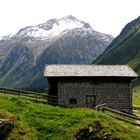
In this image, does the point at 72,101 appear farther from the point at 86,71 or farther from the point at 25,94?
the point at 25,94

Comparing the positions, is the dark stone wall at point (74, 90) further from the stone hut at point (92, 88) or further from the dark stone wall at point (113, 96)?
the dark stone wall at point (113, 96)

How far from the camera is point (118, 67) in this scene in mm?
65625

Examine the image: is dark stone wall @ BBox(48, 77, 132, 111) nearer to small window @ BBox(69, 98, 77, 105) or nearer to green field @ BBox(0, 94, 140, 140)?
small window @ BBox(69, 98, 77, 105)

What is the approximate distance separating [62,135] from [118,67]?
99.8 feet

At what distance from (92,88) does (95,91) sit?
0.67m

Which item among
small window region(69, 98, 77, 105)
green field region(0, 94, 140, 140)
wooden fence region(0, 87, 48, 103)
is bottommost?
green field region(0, 94, 140, 140)

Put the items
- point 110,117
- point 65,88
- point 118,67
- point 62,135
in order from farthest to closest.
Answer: point 118,67 → point 65,88 → point 110,117 → point 62,135

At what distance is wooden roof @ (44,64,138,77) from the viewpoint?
61875 millimetres

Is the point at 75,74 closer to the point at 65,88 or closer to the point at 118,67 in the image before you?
the point at 65,88

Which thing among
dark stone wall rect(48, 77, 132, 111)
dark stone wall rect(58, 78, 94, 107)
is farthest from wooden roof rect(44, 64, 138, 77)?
dark stone wall rect(58, 78, 94, 107)

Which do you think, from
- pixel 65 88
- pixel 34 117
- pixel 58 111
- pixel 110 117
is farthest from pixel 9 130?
pixel 65 88

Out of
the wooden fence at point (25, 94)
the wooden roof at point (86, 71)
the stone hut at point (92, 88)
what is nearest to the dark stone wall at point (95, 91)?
the stone hut at point (92, 88)

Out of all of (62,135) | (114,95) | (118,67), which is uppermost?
(118,67)

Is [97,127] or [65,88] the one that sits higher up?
[65,88]
